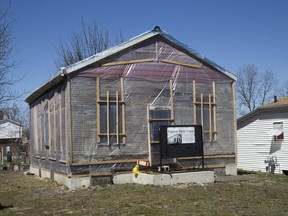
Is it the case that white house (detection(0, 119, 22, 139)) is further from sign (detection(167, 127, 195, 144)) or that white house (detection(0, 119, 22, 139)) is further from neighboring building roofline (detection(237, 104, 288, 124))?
sign (detection(167, 127, 195, 144))

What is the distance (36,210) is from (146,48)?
860cm

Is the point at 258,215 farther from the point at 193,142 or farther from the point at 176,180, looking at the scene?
the point at 193,142

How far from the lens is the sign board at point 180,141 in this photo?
1556 centimetres

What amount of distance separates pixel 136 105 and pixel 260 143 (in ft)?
32.4

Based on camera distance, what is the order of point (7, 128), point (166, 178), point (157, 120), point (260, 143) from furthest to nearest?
point (7, 128), point (260, 143), point (157, 120), point (166, 178)

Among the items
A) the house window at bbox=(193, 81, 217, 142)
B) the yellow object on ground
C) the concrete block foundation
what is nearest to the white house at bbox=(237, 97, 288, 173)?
the house window at bbox=(193, 81, 217, 142)

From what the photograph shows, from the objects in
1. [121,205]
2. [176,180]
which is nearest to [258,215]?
[121,205]

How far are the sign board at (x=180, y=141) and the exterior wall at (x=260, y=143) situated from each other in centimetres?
760

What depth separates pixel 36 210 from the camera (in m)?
10.9

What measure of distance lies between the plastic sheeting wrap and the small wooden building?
0.04m

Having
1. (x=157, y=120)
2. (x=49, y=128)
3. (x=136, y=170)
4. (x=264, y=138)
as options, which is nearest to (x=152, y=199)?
(x=136, y=170)

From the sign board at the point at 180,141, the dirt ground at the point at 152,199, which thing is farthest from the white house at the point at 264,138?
the sign board at the point at 180,141

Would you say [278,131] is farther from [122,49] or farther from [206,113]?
[122,49]

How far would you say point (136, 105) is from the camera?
16.3 metres
